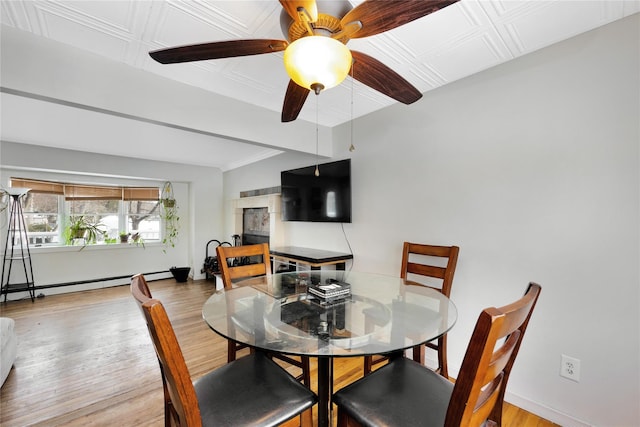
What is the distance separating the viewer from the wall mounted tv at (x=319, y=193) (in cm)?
297

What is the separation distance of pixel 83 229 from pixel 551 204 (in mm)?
6634

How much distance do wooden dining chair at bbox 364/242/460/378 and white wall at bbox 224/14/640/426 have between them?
195mm

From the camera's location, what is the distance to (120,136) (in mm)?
3607

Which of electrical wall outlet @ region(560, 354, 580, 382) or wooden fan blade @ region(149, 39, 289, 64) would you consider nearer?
wooden fan blade @ region(149, 39, 289, 64)

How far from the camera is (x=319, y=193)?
3.24 m

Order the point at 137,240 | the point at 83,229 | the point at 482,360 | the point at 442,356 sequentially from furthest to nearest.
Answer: the point at 137,240 → the point at 83,229 → the point at 442,356 → the point at 482,360

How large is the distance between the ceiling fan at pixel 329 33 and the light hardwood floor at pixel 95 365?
2.12 m

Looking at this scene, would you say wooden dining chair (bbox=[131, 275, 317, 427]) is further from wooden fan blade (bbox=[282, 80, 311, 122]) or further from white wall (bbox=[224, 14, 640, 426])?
white wall (bbox=[224, 14, 640, 426])

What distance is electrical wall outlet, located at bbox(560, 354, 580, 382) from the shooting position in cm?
162

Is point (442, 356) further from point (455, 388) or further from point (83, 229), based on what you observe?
point (83, 229)

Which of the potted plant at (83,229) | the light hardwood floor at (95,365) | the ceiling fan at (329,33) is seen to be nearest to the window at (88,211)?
the potted plant at (83,229)

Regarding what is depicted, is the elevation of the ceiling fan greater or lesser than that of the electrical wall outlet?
greater

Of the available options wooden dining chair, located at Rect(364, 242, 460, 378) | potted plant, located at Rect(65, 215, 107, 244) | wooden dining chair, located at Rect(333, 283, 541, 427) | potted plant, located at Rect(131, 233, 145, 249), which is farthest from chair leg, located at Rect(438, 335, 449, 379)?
potted plant, located at Rect(65, 215, 107, 244)

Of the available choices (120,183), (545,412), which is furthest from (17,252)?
(545,412)
